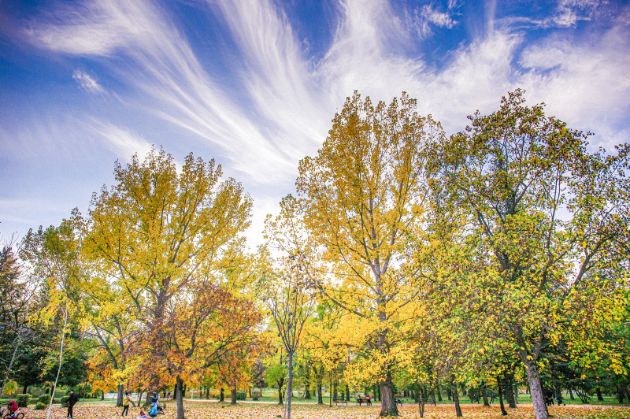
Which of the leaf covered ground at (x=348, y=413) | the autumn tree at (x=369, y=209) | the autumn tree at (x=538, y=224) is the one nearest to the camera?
the autumn tree at (x=538, y=224)

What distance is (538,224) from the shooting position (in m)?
9.87

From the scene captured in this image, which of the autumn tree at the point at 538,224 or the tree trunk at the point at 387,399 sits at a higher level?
the autumn tree at the point at 538,224

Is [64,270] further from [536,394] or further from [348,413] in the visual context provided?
[536,394]

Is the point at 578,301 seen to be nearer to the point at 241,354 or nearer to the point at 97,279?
the point at 241,354

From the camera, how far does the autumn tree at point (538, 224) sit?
844 cm

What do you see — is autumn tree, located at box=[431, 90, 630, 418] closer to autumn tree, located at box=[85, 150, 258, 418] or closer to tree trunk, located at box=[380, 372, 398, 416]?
tree trunk, located at box=[380, 372, 398, 416]

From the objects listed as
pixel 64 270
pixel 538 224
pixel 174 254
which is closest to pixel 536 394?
pixel 538 224

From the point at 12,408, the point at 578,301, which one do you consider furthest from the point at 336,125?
the point at 12,408

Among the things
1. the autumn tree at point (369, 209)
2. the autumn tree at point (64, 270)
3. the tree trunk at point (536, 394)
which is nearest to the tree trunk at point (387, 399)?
the autumn tree at point (369, 209)

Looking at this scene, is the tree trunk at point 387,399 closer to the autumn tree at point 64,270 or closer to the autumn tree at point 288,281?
the autumn tree at point 288,281

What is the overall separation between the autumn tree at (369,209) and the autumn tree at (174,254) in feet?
14.4

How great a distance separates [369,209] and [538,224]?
5.81 meters

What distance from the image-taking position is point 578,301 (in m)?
8.41

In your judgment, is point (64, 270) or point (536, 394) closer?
point (536, 394)
